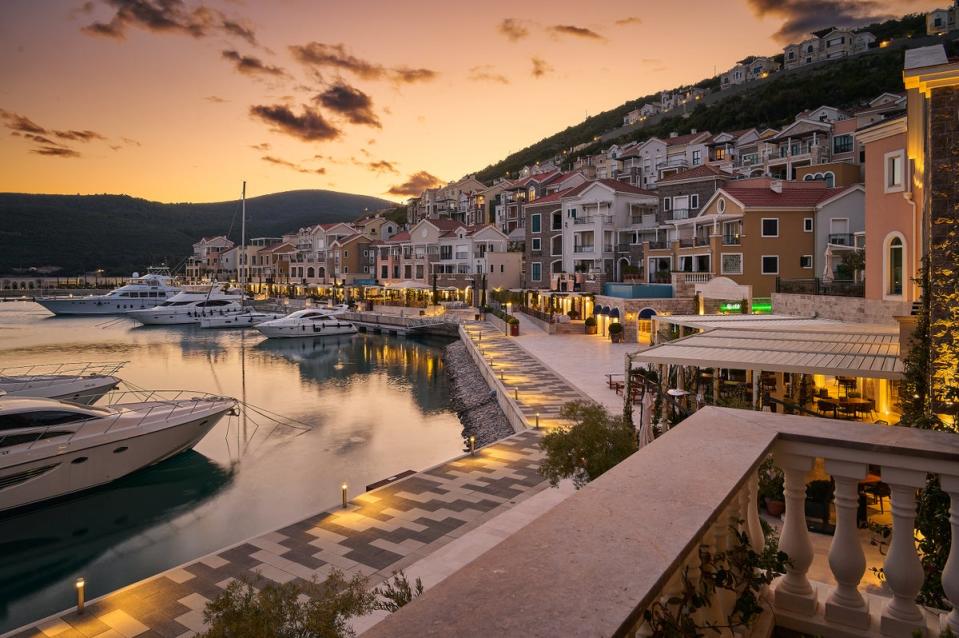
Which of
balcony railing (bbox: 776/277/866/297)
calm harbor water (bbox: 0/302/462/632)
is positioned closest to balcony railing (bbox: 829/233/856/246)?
balcony railing (bbox: 776/277/866/297)

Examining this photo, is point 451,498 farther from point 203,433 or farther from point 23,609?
point 203,433

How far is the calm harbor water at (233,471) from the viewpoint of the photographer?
13.8m

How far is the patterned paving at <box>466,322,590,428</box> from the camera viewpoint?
2009cm

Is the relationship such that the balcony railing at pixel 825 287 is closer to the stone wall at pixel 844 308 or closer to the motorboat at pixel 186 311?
the stone wall at pixel 844 308

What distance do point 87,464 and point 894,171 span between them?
25.0m

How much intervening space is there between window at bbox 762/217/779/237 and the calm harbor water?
20.7 metres

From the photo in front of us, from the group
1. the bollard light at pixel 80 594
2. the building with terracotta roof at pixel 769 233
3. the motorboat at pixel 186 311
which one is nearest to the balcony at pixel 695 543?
the bollard light at pixel 80 594

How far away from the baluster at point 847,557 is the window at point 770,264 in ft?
114

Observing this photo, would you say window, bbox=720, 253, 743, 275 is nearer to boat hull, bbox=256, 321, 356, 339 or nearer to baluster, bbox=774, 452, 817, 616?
baluster, bbox=774, 452, 817, 616

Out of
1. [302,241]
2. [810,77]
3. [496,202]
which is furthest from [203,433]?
[810,77]

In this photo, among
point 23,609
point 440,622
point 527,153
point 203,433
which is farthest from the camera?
point 527,153

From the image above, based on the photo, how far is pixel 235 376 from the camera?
125ft

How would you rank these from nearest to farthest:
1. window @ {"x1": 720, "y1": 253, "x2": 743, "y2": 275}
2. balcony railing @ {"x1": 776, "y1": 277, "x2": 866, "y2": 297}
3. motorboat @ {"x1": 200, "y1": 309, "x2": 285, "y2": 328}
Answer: balcony railing @ {"x1": 776, "y1": 277, "x2": 866, "y2": 297} → window @ {"x1": 720, "y1": 253, "x2": 743, "y2": 275} → motorboat @ {"x1": 200, "y1": 309, "x2": 285, "y2": 328}

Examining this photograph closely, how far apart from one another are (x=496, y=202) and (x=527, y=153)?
92.1m
